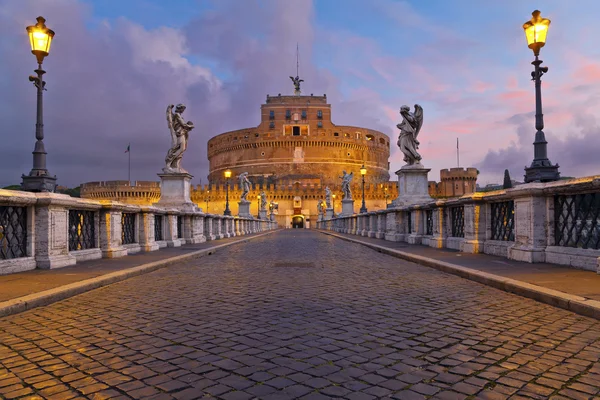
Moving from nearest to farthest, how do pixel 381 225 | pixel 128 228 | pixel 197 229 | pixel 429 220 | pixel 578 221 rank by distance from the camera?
1. pixel 578 221
2. pixel 128 228
3. pixel 429 220
4. pixel 197 229
5. pixel 381 225

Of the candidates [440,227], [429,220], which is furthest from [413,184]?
[440,227]

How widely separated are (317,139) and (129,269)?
100 meters

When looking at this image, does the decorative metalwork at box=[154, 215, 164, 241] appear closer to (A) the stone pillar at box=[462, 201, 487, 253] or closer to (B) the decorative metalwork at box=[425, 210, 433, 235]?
(B) the decorative metalwork at box=[425, 210, 433, 235]

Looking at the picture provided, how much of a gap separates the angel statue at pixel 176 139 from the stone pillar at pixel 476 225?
11200mm

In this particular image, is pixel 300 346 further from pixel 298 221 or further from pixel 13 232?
pixel 298 221

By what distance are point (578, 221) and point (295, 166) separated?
99587mm

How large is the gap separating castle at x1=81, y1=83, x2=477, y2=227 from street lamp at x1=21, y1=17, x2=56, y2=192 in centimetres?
7888

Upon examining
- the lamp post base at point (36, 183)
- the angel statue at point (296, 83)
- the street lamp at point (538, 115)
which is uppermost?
the angel statue at point (296, 83)

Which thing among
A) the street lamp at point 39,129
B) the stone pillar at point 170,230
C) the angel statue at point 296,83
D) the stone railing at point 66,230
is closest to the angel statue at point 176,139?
the stone pillar at point 170,230

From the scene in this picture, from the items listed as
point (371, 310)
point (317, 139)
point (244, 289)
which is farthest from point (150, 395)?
point (317, 139)

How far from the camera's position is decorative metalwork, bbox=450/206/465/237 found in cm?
1245

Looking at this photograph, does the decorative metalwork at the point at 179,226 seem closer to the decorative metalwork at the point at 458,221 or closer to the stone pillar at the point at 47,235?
the stone pillar at the point at 47,235

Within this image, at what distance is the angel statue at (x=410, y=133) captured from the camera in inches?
725

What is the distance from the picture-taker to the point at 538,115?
1050cm
